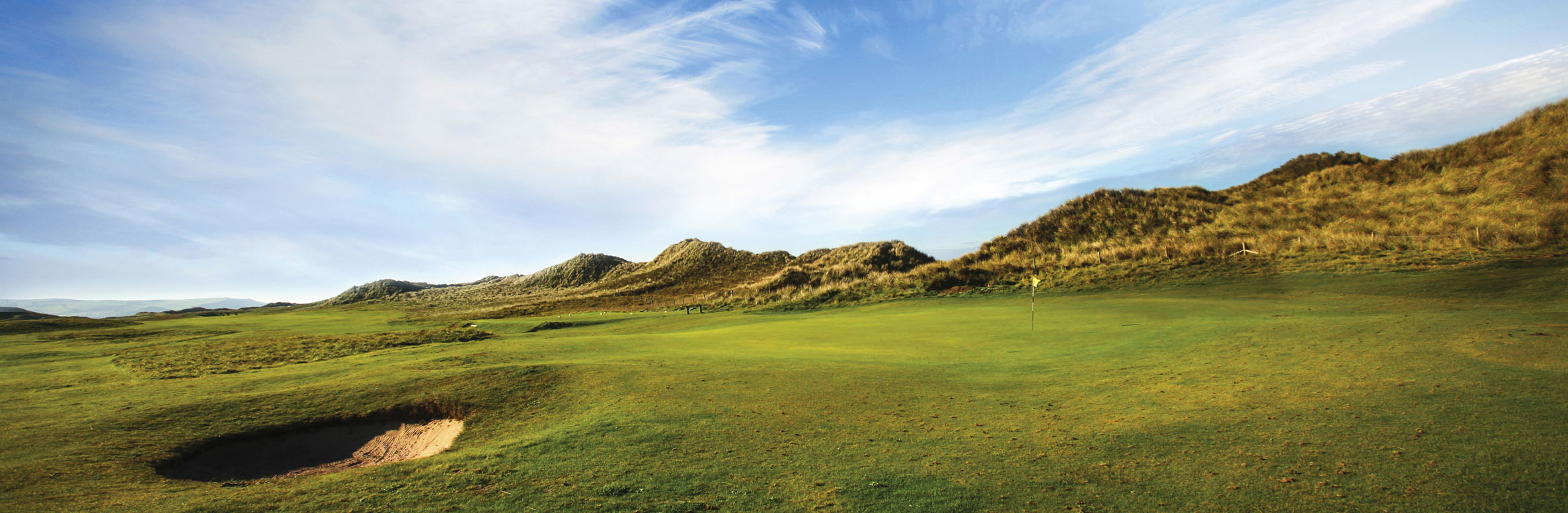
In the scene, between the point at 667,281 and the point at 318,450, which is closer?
the point at 318,450

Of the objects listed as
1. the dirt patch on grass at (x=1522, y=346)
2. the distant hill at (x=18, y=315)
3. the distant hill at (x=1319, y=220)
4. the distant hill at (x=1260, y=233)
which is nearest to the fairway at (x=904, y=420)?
the dirt patch on grass at (x=1522, y=346)

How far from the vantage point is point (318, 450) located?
8086mm

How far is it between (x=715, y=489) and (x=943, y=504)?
77.2 inches

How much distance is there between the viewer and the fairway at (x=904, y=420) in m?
4.89

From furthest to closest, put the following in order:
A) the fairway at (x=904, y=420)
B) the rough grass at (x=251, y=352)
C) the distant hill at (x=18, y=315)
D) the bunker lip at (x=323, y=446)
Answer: the distant hill at (x=18, y=315)
the rough grass at (x=251, y=352)
the bunker lip at (x=323, y=446)
the fairway at (x=904, y=420)

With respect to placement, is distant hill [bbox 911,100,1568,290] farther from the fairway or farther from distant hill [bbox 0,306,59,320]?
distant hill [bbox 0,306,59,320]

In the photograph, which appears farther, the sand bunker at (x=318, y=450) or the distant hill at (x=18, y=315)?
the distant hill at (x=18, y=315)

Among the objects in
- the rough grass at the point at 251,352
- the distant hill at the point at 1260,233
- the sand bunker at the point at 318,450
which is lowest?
the sand bunker at the point at 318,450

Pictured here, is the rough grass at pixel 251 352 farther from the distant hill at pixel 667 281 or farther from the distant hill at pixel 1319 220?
the distant hill at pixel 1319 220

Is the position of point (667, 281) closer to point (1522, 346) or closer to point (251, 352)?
point (251, 352)

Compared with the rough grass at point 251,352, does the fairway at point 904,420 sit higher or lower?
lower

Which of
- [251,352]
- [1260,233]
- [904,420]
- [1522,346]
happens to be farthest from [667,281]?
[1522,346]

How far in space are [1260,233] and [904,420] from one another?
36594 mm

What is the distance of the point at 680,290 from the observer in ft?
192
